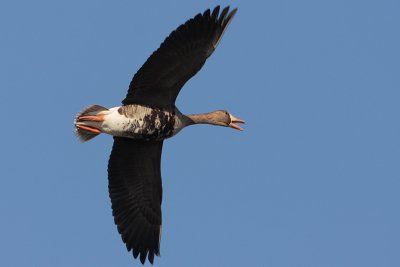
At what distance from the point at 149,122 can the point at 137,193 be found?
4.67 ft

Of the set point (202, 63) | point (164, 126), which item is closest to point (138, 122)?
point (164, 126)

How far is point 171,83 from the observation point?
44.7ft

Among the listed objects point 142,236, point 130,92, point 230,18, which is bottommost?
point 142,236

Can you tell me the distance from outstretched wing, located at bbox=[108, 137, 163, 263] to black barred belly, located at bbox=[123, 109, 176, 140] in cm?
52

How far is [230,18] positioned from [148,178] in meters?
2.92

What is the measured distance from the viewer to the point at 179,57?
523 inches

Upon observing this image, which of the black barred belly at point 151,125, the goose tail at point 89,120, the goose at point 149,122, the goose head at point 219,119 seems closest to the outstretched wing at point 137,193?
the goose at point 149,122

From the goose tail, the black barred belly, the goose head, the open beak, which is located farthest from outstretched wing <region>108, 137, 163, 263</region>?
the open beak

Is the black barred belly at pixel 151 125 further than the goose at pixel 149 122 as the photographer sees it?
Yes

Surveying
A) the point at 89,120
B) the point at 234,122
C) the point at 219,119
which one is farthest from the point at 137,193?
the point at 234,122

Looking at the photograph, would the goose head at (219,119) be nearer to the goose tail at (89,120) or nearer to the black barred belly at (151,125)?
the black barred belly at (151,125)

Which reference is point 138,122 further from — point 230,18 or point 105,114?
point 230,18

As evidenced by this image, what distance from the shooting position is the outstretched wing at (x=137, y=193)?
1429 cm

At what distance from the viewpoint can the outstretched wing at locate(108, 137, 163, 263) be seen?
1429 centimetres
